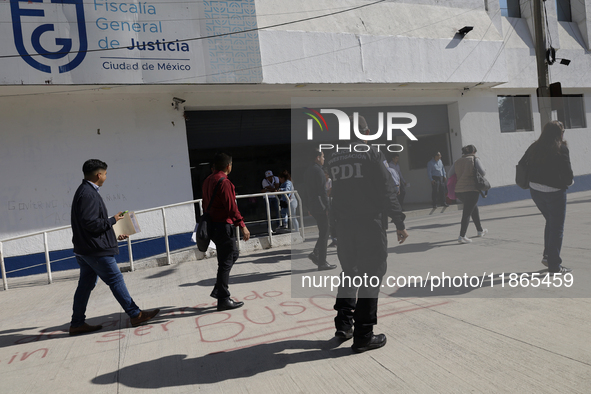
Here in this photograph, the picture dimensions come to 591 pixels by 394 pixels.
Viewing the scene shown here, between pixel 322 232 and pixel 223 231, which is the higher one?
pixel 223 231

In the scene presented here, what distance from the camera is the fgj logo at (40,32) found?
7.73 m

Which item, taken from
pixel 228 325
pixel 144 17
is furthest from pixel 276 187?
pixel 228 325

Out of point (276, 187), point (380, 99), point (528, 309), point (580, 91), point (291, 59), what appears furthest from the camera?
point (580, 91)

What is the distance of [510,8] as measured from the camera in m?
13.4

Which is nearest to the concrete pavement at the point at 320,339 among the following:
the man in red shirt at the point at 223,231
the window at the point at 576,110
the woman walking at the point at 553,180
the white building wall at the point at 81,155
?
the man in red shirt at the point at 223,231

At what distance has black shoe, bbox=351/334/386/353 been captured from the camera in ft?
10.7

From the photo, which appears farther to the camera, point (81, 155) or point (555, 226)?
point (81, 155)

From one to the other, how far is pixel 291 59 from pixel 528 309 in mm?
7577

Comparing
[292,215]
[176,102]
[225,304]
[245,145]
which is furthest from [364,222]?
[245,145]

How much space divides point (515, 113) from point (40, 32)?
13.1m

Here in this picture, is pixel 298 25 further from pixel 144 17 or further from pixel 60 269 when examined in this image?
pixel 60 269

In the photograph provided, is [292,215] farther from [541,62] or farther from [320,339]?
[541,62]

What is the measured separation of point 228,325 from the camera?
13.8ft

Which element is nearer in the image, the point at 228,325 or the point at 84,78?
the point at 228,325
